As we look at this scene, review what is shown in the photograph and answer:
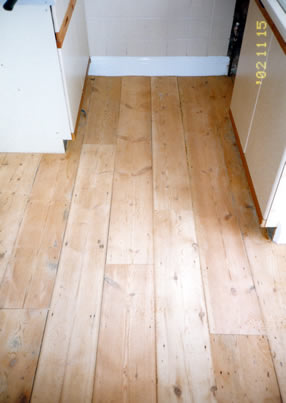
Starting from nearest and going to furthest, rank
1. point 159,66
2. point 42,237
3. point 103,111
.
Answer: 1. point 42,237
2. point 103,111
3. point 159,66

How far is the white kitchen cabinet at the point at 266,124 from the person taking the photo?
1521mm

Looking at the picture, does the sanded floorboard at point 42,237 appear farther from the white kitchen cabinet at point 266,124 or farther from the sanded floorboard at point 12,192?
the white kitchen cabinet at point 266,124

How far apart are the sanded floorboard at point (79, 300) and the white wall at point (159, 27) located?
115 centimetres

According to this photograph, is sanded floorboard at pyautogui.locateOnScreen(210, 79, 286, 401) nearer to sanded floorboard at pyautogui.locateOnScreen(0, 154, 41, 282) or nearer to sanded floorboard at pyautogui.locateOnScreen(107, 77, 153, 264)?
sanded floorboard at pyautogui.locateOnScreen(107, 77, 153, 264)

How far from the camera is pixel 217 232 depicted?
1.81 metres

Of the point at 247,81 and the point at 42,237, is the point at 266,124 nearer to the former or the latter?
the point at 247,81

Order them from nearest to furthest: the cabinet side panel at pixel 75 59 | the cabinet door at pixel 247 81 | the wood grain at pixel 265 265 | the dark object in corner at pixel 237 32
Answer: the wood grain at pixel 265 265 → the cabinet door at pixel 247 81 → the cabinet side panel at pixel 75 59 → the dark object in corner at pixel 237 32

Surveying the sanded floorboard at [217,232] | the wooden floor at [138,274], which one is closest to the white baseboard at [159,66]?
the sanded floorboard at [217,232]

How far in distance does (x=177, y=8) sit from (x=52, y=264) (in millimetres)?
1927

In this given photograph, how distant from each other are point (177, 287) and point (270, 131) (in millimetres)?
775

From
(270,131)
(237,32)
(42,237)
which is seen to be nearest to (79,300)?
(42,237)

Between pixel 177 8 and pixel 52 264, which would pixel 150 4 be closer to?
pixel 177 8

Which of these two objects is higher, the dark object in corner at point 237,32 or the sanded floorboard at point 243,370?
the dark object in corner at point 237,32

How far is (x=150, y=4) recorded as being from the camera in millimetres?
2545
